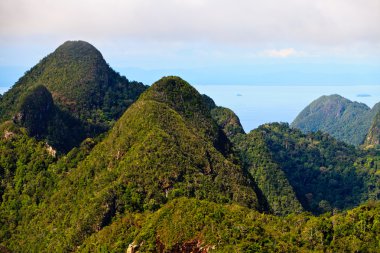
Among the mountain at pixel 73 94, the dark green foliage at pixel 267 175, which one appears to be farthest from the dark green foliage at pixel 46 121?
the dark green foliage at pixel 267 175

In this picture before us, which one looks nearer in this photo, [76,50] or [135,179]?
[135,179]

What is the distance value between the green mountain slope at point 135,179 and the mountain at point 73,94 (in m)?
23.3

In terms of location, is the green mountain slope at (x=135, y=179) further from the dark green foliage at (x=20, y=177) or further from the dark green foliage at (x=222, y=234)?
the dark green foliage at (x=222, y=234)

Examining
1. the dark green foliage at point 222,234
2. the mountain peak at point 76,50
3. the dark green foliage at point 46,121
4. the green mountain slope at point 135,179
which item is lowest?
the dark green foliage at point 222,234

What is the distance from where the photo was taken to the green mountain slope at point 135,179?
139 feet

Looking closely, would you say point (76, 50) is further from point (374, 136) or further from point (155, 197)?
point (374, 136)

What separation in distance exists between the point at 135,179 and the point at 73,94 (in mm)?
49313

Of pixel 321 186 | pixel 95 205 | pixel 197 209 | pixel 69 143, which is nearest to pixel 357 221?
pixel 197 209

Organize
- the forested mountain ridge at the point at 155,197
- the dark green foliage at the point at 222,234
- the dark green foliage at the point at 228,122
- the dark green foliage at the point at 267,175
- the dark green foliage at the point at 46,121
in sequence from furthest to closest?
1. the dark green foliage at the point at 228,122
2. the dark green foliage at the point at 267,175
3. the dark green foliage at the point at 46,121
4. the forested mountain ridge at the point at 155,197
5. the dark green foliage at the point at 222,234

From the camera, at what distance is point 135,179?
44.3 m

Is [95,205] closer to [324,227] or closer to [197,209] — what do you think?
[197,209]

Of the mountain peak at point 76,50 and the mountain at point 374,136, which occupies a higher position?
the mountain peak at point 76,50

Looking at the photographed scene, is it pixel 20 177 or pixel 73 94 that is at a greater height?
pixel 73 94

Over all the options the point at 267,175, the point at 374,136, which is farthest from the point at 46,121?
the point at 374,136
